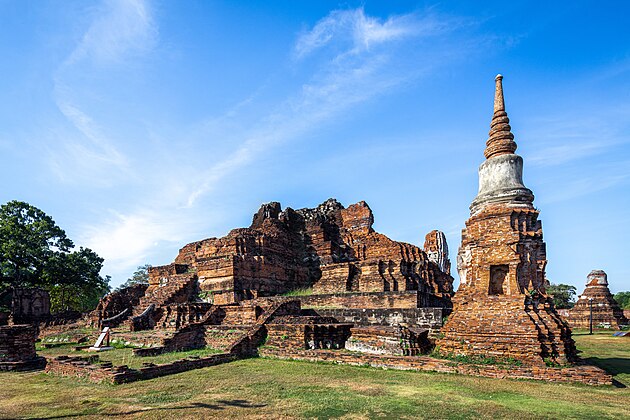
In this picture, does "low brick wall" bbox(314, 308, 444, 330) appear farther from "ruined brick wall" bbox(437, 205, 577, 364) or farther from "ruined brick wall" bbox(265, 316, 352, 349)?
"ruined brick wall" bbox(437, 205, 577, 364)

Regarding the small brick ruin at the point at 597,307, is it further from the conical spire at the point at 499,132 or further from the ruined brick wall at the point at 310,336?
the ruined brick wall at the point at 310,336

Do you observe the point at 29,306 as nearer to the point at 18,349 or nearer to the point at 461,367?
the point at 18,349

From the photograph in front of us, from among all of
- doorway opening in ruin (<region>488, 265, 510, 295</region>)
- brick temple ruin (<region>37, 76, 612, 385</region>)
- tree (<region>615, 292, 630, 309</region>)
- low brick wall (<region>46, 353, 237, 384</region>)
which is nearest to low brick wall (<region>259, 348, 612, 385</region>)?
brick temple ruin (<region>37, 76, 612, 385</region>)

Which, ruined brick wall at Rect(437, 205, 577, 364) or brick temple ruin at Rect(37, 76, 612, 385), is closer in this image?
ruined brick wall at Rect(437, 205, 577, 364)

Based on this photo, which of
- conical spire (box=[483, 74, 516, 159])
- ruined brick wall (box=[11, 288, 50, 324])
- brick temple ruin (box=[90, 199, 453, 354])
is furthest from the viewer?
ruined brick wall (box=[11, 288, 50, 324])

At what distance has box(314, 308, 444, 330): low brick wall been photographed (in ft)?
42.2

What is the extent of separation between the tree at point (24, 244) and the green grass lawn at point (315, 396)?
24599 millimetres

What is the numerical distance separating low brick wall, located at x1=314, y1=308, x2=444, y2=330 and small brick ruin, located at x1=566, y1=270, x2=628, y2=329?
18.7 m

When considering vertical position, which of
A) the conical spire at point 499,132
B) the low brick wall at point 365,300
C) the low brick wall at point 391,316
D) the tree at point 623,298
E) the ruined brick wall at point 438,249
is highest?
the conical spire at point 499,132

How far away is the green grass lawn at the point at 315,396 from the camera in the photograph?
5.87 m

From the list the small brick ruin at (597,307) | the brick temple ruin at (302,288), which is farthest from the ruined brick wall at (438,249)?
the small brick ruin at (597,307)

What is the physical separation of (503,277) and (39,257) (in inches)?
1311

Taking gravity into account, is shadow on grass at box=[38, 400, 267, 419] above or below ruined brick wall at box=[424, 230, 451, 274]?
below

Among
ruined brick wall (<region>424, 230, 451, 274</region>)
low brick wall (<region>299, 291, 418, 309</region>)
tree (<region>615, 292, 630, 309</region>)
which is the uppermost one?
ruined brick wall (<region>424, 230, 451, 274</region>)
